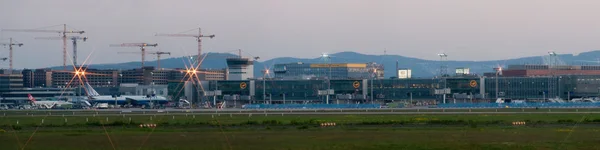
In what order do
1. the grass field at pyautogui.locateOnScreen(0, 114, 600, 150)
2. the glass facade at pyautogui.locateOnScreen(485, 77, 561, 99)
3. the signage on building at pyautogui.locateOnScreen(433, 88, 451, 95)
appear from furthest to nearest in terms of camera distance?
the signage on building at pyautogui.locateOnScreen(433, 88, 451, 95), the glass facade at pyautogui.locateOnScreen(485, 77, 561, 99), the grass field at pyautogui.locateOnScreen(0, 114, 600, 150)

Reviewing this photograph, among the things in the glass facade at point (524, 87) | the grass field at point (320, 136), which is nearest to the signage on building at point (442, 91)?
the glass facade at point (524, 87)

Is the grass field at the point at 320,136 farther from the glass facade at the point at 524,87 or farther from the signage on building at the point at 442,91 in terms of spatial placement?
the glass facade at the point at 524,87

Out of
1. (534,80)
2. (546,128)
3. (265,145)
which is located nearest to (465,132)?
(546,128)

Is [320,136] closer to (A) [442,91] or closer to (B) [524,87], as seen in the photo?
(A) [442,91]

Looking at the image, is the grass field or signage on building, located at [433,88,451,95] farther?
signage on building, located at [433,88,451,95]

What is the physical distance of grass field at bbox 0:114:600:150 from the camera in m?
56.7

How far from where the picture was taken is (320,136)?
65.2 meters

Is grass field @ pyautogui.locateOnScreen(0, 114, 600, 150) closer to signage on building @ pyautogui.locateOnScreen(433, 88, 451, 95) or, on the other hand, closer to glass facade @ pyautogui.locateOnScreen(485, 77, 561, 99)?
signage on building @ pyautogui.locateOnScreen(433, 88, 451, 95)

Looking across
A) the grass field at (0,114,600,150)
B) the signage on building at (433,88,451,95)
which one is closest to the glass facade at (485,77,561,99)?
the signage on building at (433,88,451,95)

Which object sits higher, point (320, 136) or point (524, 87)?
point (524, 87)

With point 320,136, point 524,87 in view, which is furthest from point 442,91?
point 320,136

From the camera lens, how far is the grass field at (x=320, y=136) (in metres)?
56.7

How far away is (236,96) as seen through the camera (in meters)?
189

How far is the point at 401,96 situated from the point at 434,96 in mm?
6129
